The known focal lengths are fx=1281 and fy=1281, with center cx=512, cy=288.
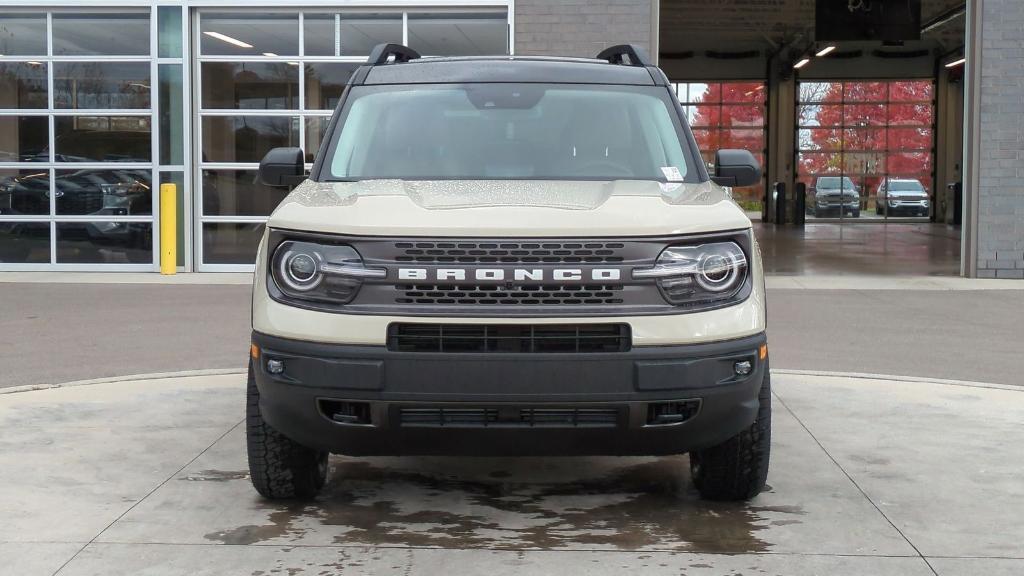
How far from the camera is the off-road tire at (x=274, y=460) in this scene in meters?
4.91

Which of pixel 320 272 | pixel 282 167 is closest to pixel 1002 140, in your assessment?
pixel 282 167

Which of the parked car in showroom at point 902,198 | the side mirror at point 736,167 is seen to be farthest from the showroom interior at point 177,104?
the parked car in showroom at point 902,198

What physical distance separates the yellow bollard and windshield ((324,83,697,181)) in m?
11.7

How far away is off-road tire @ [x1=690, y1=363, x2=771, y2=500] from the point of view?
4.93 metres

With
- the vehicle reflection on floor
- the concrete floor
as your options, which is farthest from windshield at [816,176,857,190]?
the concrete floor

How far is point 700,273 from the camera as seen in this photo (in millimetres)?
4465

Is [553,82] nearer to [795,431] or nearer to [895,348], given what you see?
[795,431]

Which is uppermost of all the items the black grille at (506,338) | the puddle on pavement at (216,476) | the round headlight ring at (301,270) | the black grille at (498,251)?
the black grille at (498,251)

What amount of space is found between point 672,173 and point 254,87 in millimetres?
13039

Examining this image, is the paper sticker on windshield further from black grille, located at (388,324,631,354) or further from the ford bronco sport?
black grille, located at (388,324,631,354)

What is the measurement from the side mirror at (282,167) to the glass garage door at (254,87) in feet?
39.4

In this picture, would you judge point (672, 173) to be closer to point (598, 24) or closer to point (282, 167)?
point (282, 167)

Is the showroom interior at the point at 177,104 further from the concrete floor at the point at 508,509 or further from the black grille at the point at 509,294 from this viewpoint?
the black grille at the point at 509,294

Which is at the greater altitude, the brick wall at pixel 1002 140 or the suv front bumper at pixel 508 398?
the brick wall at pixel 1002 140
